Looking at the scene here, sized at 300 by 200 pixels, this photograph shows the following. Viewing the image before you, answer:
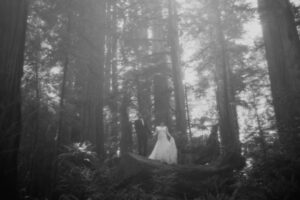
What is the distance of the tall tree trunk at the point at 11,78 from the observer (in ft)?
16.2

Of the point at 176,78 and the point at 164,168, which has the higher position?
the point at 176,78

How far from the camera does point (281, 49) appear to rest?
A: 30.2 feet

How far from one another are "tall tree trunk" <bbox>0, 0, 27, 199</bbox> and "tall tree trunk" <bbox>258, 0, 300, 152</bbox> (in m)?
6.46

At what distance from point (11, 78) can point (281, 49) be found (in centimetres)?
783

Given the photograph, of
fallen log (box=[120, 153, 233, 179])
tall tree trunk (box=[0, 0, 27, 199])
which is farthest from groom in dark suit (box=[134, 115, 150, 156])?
tall tree trunk (box=[0, 0, 27, 199])

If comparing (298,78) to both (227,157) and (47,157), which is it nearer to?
(227,157)

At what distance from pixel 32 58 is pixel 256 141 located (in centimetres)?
718

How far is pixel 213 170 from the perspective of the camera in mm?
10320

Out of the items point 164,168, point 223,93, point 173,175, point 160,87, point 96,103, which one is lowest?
point 173,175

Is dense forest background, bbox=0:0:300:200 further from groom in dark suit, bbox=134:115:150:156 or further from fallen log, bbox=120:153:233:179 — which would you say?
groom in dark suit, bbox=134:115:150:156

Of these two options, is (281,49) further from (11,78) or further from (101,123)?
(101,123)

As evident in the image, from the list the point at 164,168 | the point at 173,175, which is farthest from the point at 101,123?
the point at 173,175

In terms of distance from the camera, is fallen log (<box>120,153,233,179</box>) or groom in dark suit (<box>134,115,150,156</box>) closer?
fallen log (<box>120,153,233,179</box>)

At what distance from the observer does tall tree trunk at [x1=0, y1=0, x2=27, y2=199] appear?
194 inches
